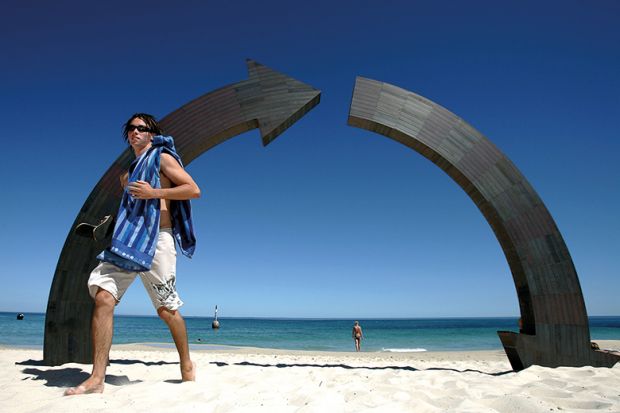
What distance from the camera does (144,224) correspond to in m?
2.76

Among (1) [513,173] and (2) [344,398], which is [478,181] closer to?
(1) [513,173]

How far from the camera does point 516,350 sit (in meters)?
4.51

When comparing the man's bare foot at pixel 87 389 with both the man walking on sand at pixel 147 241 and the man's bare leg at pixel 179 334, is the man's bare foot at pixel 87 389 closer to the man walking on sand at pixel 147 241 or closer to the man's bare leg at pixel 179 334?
the man walking on sand at pixel 147 241

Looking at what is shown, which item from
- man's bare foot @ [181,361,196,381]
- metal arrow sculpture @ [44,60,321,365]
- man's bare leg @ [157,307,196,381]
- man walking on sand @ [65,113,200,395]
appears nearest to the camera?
man walking on sand @ [65,113,200,395]

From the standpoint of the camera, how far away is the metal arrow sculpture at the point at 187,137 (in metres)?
4.46

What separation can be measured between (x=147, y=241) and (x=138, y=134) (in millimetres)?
911

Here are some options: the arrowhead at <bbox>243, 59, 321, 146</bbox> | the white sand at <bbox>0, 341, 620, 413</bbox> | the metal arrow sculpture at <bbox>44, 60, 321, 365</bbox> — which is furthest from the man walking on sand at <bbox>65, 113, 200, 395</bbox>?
the arrowhead at <bbox>243, 59, 321, 146</bbox>

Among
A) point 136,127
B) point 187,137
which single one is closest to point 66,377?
point 136,127

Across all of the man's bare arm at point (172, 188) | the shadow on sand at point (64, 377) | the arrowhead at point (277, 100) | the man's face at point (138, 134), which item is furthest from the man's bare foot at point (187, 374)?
the arrowhead at point (277, 100)

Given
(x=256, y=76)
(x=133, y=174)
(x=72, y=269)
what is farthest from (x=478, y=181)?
(x=72, y=269)

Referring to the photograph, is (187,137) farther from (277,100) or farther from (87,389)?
(87,389)

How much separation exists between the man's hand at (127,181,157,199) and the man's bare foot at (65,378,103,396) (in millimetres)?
1240

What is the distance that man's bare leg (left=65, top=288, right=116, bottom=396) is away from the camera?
252 centimetres

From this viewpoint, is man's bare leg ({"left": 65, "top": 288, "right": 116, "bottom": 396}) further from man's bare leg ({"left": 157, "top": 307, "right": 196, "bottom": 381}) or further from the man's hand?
the man's hand
